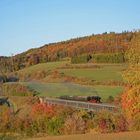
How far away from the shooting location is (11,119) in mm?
56406

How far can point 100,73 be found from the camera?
120m

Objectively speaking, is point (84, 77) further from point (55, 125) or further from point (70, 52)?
point (55, 125)

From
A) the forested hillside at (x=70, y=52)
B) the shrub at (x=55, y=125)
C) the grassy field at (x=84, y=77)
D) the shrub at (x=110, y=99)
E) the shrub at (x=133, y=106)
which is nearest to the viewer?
the shrub at (x=133, y=106)

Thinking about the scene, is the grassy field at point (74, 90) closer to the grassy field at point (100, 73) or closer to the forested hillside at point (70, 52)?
the grassy field at point (100, 73)

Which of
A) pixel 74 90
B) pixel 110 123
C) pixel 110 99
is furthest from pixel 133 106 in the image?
pixel 74 90

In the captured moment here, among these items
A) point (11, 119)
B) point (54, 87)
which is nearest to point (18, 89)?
point (54, 87)

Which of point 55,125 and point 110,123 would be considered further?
point 55,125

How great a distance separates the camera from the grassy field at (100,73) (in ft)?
364

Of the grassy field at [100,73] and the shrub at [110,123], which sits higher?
the grassy field at [100,73]

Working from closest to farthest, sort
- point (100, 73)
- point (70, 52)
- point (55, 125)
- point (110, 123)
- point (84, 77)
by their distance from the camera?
point (110, 123) → point (55, 125) → point (100, 73) → point (84, 77) → point (70, 52)

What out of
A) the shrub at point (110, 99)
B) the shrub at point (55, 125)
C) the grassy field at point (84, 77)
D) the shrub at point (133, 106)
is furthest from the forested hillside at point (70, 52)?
the shrub at point (133, 106)

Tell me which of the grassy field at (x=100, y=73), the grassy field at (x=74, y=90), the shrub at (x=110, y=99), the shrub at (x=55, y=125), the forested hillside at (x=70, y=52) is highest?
the forested hillside at (x=70, y=52)

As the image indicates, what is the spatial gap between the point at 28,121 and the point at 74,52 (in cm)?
11933

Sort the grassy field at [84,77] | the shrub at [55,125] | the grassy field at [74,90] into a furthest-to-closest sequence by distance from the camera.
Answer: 1. the grassy field at [84,77]
2. the grassy field at [74,90]
3. the shrub at [55,125]
